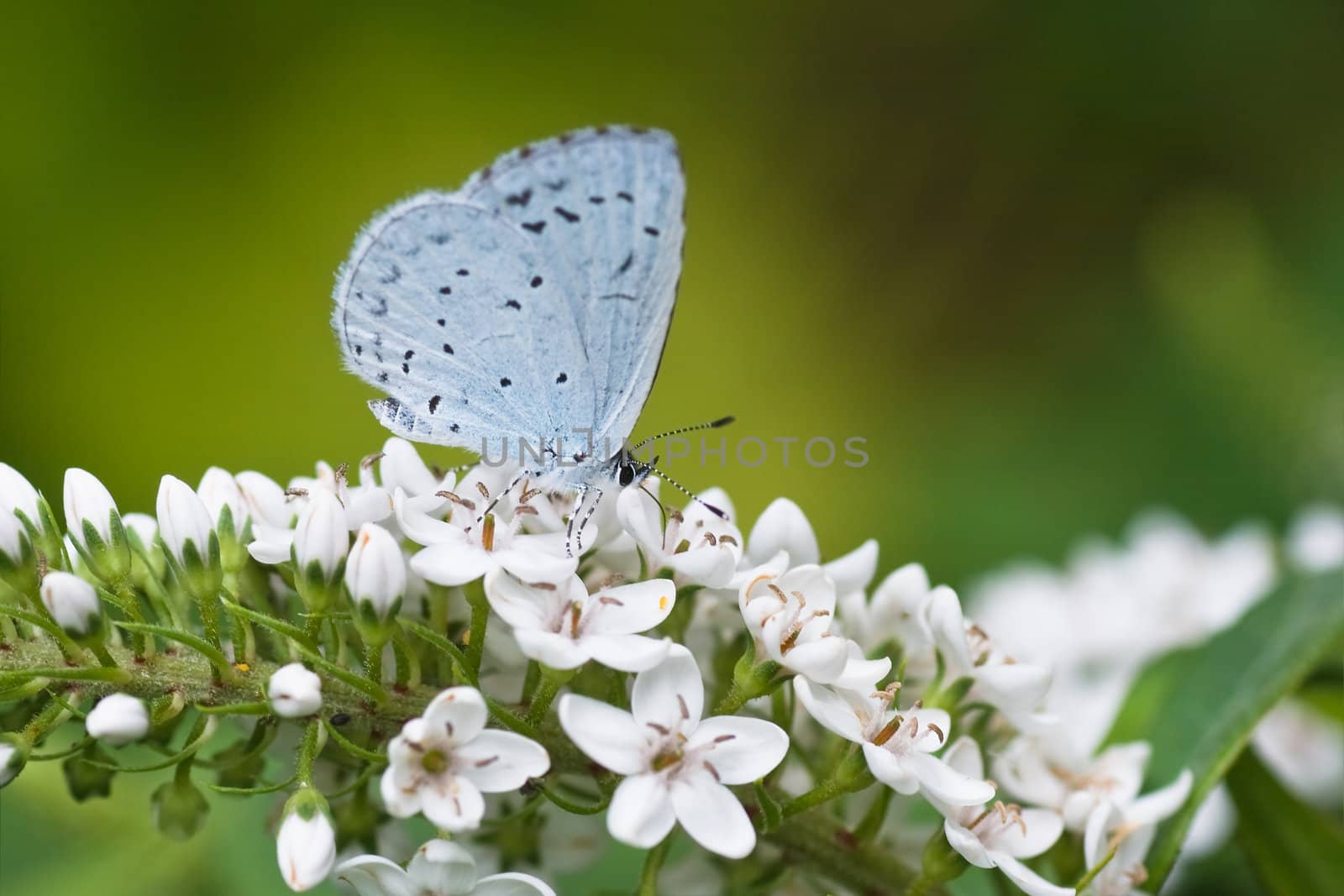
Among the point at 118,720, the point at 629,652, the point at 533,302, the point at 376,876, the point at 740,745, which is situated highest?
Answer: the point at 533,302

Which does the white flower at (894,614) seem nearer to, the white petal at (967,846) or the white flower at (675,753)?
the white petal at (967,846)

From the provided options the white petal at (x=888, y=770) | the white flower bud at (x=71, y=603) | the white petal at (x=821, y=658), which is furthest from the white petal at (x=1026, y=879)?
the white flower bud at (x=71, y=603)

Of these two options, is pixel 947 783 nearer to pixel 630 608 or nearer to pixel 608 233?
pixel 630 608

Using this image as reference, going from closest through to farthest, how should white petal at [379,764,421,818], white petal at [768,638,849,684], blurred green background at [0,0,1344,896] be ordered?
white petal at [379,764,421,818] → white petal at [768,638,849,684] → blurred green background at [0,0,1344,896]

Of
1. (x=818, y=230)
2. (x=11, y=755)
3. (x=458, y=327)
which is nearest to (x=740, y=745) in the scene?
(x=11, y=755)

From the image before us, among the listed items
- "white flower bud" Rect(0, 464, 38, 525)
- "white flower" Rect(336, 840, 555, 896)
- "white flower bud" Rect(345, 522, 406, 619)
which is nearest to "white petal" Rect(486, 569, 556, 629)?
"white flower bud" Rect(345, 522, 406, 619)

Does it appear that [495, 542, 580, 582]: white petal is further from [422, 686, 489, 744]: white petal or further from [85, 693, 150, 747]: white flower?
[85, 693, 150, 747]: white flower
